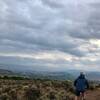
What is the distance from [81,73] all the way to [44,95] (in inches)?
354

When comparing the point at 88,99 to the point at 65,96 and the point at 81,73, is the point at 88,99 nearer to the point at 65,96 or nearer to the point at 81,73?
the point at 65,96

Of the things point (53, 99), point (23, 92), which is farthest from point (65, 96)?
point (23, 92)

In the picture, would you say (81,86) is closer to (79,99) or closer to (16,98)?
(79,99)

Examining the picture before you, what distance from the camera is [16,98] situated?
1355 inches

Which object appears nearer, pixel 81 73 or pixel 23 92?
pixel 81 73

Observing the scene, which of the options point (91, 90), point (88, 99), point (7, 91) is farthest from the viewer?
point (91, 90)

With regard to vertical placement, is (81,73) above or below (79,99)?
above

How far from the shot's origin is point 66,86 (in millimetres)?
42594

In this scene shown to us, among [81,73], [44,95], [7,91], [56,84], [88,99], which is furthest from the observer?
[56,84]

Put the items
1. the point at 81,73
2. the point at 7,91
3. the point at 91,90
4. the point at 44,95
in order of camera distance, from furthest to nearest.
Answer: the point at 91,90 < the point at 7,91 < the point at 44,95 < the point at 81,73

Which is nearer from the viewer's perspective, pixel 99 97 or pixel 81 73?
pixel 81 73

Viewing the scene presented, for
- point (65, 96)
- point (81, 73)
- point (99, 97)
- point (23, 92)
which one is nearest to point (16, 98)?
point (23, 92)

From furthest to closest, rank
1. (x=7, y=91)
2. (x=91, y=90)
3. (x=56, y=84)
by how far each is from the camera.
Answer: (x=56, y=84)
(x=91, y=90)
(x=7, y=91)

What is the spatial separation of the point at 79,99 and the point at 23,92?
9397mm
